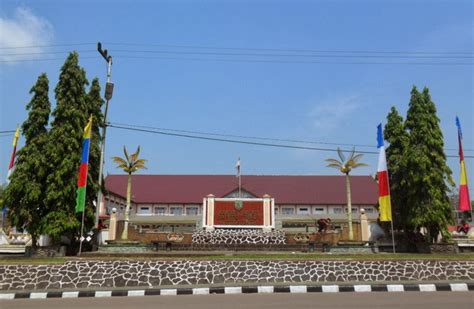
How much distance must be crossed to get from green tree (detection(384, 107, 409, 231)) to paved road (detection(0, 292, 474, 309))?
43.1 ft

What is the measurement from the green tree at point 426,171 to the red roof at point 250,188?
20.7 m

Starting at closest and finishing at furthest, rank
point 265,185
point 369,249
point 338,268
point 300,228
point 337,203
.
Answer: point 338,268 → point 369,249 → point 300,228 → point 337,203 → point 265,185

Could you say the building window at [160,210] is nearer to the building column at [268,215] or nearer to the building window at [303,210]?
the building window at [303,210]

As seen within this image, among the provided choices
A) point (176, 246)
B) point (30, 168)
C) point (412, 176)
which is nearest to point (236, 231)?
point (176, 246)

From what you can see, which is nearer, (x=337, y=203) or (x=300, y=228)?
(x=300, y=228)

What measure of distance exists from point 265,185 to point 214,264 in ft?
108

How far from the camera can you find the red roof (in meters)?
42.3

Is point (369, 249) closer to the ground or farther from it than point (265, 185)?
closer to the ground

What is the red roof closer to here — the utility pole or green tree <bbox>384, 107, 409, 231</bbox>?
green tree <bbox>384, 107, 409, 231</bbox>

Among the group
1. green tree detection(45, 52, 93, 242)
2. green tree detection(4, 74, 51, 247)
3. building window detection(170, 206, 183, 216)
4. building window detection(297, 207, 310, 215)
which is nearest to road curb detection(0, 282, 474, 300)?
green tree detection(45, 52, 93, 242)

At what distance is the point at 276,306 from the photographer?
8.18 meters

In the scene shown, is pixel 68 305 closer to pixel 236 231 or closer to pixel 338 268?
pixel 338 268

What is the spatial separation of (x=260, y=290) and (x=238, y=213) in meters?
14.5

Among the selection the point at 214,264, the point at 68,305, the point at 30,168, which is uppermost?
the point at 30,168
